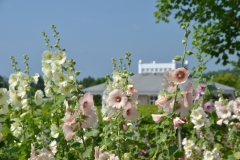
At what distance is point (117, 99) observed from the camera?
2.19m

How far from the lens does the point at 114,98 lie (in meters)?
2.18

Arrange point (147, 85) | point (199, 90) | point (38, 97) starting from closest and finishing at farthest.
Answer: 1. point (38, 97)
2. point (199, 90)
3. point (147, 85)

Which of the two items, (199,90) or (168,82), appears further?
(199,90)

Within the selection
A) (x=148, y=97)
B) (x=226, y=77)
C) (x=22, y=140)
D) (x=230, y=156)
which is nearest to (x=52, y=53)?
(x=22, y=140)

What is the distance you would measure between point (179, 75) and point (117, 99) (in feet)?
1.18

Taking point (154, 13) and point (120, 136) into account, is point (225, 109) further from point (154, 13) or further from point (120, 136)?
point (154, 13)

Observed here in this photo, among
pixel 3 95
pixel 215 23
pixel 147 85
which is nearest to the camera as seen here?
pixel 3 95

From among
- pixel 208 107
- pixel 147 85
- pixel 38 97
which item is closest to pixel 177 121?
pixel 38 97

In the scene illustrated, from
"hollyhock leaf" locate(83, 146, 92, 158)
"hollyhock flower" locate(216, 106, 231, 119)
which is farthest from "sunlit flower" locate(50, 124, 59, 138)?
"hollyhock flower" locate(216, 106, 231, 119)

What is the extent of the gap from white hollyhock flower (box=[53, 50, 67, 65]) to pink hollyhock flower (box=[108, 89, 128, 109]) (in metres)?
0.89

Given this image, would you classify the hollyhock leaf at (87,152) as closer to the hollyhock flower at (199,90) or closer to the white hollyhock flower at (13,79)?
the white hollyhock flower at (13,79)

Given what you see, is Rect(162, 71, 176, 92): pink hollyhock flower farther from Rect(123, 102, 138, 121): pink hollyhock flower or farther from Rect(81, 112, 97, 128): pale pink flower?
Rect(81, 112, 97, 128): pale pink flower

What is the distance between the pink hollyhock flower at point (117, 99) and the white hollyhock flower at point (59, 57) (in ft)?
2.93

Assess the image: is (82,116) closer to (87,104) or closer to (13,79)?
(87,104)
